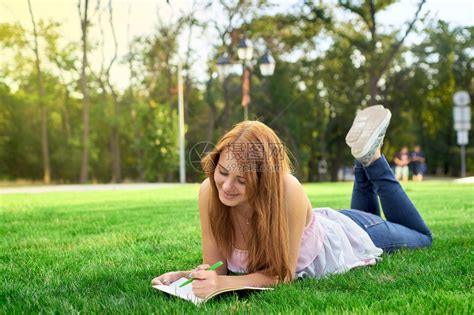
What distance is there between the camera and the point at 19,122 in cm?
3712

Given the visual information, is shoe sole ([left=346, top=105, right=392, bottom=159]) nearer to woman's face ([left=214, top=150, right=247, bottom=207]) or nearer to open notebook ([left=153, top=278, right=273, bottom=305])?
woman's face ([left=214, top=150, right=247, bottom=207])

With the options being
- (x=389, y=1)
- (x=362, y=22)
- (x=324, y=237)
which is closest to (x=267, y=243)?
(x=324, y=237)

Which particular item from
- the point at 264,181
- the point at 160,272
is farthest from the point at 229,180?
the point at 160,272

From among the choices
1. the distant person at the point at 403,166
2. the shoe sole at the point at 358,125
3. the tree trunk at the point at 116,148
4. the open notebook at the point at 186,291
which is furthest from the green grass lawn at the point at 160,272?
the tree trunk at the point at 116,148

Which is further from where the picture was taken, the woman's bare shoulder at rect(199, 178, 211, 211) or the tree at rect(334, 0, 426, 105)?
the tree at rect(334, 0, 426, 105)

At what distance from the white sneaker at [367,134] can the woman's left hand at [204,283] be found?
185 centimetres

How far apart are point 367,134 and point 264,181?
5.18 feet

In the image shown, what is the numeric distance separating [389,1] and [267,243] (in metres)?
27.0

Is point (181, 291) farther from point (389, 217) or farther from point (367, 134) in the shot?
point (389, 217)

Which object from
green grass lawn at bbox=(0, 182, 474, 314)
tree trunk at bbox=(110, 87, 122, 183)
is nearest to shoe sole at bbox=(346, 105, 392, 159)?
green grass lawn at bbox=(0, 182, 474, 314)

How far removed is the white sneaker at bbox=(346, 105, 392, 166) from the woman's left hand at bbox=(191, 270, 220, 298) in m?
1.85

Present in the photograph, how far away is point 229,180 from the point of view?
292cm

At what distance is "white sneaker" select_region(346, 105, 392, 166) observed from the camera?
418 cm

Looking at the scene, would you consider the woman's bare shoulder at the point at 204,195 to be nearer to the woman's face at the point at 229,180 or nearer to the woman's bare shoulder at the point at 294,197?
the woman's face at the point at 229,180
